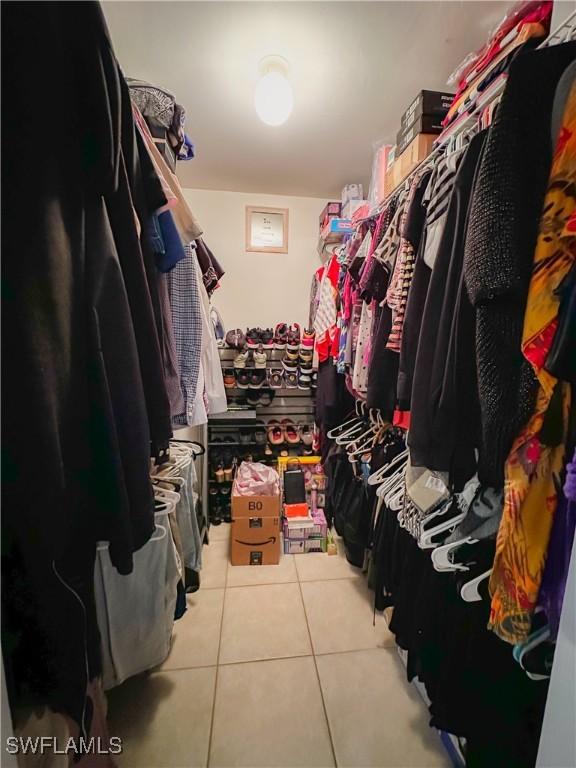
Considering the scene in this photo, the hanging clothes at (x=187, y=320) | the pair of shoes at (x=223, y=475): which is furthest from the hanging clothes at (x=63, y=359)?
the pair of shoes at (x=223, y=475)

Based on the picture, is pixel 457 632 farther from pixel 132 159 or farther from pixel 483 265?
pixel 132 159

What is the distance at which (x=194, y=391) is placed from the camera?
3.40 feet

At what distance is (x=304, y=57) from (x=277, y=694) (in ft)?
8.80

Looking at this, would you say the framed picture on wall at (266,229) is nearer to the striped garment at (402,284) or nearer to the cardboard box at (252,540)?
the striped garment at (402,284)

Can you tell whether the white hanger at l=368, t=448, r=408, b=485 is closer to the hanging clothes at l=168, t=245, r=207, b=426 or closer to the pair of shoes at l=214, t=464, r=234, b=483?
the hanging clothes at l=168, t=245, r=207, b=426

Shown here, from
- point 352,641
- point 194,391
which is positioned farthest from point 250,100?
point 352,641

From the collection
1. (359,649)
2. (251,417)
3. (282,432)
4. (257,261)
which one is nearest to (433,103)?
(257,261)

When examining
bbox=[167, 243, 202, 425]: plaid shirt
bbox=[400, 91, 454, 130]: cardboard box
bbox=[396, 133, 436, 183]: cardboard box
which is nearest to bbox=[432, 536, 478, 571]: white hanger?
bbox=[167, 243, 202, 425]: plaid shirt

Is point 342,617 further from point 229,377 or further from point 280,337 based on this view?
point 280,337

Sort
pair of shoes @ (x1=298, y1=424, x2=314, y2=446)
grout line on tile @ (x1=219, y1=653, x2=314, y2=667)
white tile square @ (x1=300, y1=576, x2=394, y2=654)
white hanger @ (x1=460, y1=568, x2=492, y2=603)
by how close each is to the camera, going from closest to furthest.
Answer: white hanger @ (x1=460, y1=568, x2=492, y2=603), grout line on tile @ (x1=219, y1=653, x2=314, y2=667), white tile square @ (x1=300, y1=576, x2=394, y2=654), pair of shoes @ (x1=298, y1=424, x2=314, y2=446)

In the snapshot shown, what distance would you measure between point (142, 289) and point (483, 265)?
2.14 ft

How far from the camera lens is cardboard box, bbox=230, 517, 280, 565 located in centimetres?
193

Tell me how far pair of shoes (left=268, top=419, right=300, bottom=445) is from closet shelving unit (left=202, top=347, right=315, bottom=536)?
0.04 metres

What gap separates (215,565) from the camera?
1.93 meters
